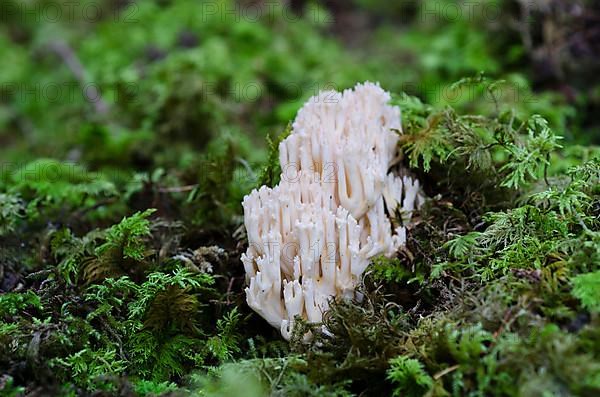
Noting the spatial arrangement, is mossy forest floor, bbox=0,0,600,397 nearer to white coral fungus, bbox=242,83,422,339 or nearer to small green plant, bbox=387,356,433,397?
small green plant, bbox=387,356,433,397

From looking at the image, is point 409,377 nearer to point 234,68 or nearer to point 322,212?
point 322,212

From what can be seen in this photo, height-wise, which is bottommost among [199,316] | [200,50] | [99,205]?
[199,316]

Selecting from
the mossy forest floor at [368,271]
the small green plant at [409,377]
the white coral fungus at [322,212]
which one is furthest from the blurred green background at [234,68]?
the small green plant at [409,377]

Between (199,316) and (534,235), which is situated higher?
(534,235)

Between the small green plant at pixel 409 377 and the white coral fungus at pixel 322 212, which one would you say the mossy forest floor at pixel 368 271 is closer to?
the small green plant at pixel 409 377

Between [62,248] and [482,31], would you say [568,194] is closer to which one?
[62,248]

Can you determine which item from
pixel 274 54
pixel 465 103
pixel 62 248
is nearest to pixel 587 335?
pixel 62 248

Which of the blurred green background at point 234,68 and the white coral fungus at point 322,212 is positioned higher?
the blurred green background at point 234,68
